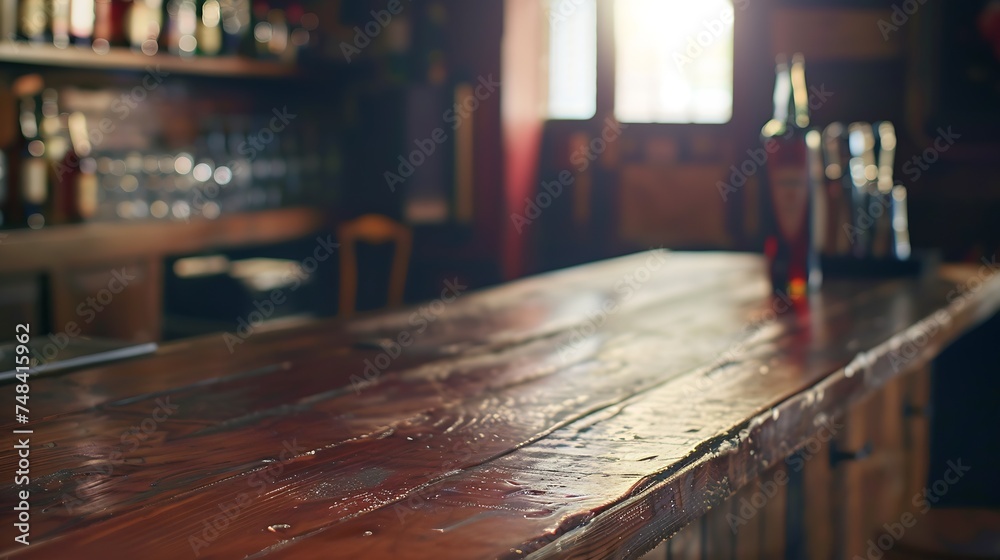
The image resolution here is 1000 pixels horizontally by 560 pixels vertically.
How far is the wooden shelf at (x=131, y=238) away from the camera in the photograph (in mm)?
3000

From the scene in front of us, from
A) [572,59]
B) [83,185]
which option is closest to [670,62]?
[572,59]

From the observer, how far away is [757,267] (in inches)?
98.3

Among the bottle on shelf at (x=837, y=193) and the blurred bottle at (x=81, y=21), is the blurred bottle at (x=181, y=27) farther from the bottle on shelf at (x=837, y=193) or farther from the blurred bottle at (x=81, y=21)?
the bottle on shelf at (x=837, y=193)

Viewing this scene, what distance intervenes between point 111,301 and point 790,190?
226cm

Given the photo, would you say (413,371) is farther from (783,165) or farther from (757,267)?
(757,267)

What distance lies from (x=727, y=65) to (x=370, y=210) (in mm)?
1712

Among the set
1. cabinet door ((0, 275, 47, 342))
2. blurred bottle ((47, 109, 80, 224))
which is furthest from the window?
cabinet door ((0, 275, 47, 342))

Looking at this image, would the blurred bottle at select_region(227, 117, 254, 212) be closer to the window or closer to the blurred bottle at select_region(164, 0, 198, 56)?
the blurred bottle at select_region(164, 0, 198, 56)

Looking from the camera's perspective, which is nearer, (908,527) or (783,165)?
(908,527)

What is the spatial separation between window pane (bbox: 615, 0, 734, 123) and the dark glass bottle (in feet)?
8.42

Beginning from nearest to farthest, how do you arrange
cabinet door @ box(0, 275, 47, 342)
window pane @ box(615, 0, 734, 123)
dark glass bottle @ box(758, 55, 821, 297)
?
dark glass bottle @ box(758, 55, 821, 297) < cabinet door @ box(0, 275, 47, 342) < window pane @ box(615, 0, 734, 123)

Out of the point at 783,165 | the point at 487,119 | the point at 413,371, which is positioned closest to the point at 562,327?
the point at 413,371

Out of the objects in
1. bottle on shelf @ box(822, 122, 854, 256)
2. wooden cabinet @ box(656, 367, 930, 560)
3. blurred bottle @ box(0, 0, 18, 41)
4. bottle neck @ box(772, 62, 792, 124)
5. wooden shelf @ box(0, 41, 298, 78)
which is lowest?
wooden cabinet @ box(656, 367, 930, 560)

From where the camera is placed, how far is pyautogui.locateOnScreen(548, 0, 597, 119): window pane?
15.6 ft
